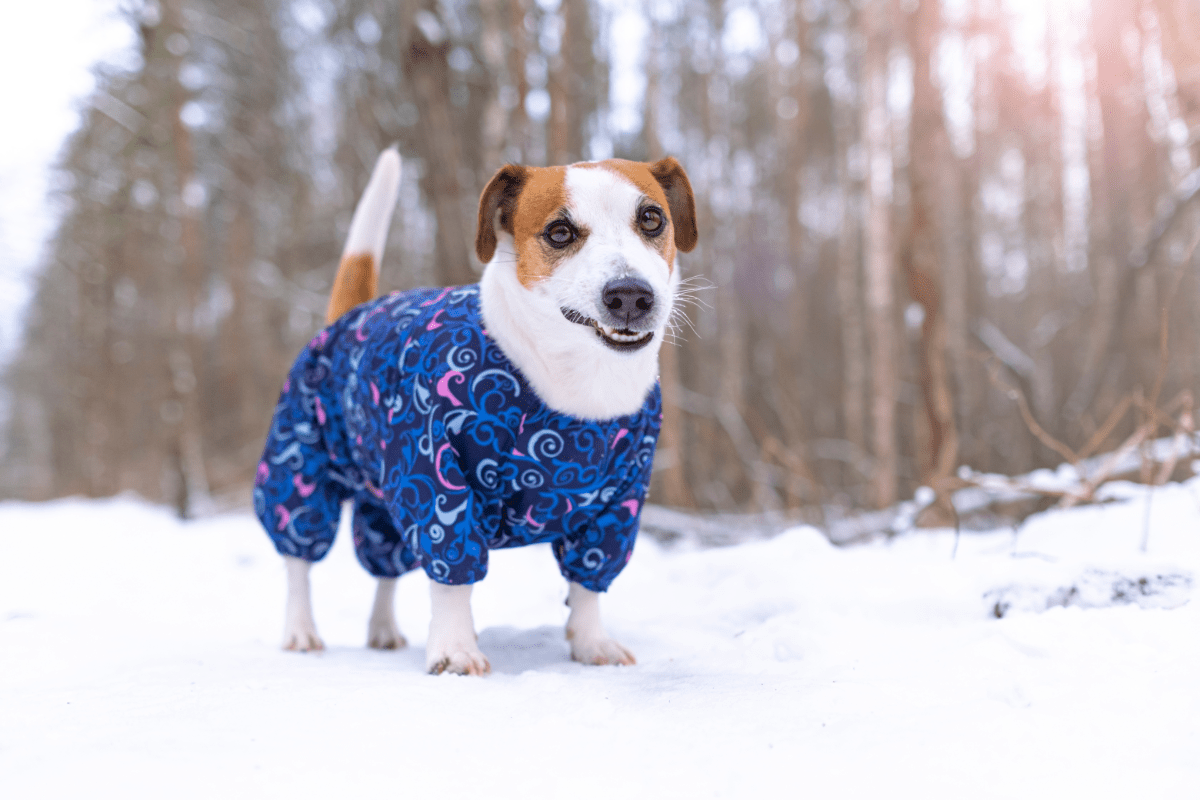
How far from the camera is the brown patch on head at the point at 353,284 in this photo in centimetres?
333

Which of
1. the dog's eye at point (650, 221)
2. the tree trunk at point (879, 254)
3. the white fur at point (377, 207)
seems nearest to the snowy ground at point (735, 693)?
the dog's eye at point (650, 221)

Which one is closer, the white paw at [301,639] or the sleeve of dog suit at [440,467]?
the sleeve of dog suit at [440,467]

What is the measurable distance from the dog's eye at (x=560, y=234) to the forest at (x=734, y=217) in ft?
2.19

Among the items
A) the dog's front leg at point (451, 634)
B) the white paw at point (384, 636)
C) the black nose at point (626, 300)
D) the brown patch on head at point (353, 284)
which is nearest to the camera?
the black nose at point (626, 300)

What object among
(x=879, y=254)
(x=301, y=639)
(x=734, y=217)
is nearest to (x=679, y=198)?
(x=301, y=639)

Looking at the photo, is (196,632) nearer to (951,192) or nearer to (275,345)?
(275,345)

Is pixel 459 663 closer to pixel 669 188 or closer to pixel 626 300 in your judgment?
pixel 626 300

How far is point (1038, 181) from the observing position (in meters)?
20.0

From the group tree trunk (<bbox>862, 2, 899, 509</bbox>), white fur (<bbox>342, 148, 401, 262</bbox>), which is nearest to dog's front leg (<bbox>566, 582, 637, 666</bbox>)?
white fur (<bbox>342, 148, 401, 262</bbox>)

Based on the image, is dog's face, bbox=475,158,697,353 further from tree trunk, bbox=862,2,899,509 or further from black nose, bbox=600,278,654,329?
tree trunk, bbox=862,2,899,509

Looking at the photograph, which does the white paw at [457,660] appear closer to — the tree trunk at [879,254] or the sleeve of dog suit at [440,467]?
the sleeve of dog suit at [440,467]

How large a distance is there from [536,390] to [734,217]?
566 inches

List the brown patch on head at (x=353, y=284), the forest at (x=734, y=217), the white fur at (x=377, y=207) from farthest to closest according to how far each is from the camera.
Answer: the forest at (x=734, y=217), the brown patch on head at (x=353, y=284), the white fur at (x=377, y=207)

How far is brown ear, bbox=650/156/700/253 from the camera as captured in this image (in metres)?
2.53
